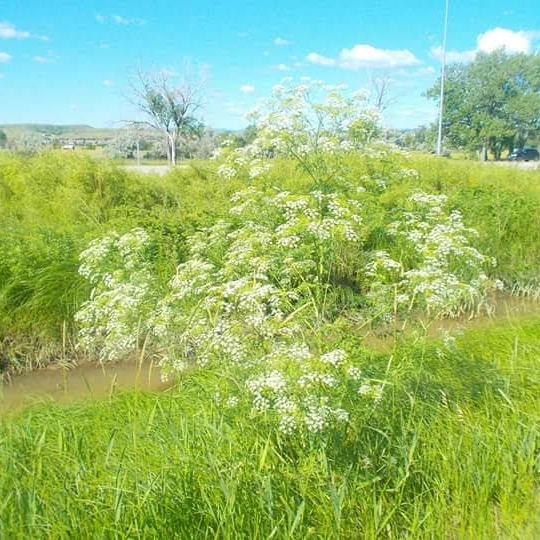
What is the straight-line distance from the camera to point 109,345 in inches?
126

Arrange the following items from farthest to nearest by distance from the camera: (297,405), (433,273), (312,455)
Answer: (433,273)
(312,455)
(297,405)

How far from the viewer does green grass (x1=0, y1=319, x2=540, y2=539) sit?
1875 mm

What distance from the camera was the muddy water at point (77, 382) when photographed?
471 centimetres

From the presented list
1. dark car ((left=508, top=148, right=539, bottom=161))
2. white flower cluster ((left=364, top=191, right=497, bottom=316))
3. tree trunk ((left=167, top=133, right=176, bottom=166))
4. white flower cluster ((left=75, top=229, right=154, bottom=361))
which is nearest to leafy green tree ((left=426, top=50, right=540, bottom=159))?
dark car ((left=508, top=148, right=539, bottom=161))

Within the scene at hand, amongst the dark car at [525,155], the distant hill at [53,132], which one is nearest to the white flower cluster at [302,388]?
the distant hill at [53,132]

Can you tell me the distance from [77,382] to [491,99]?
43924 mm

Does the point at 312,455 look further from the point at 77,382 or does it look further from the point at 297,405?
the point at 77,382

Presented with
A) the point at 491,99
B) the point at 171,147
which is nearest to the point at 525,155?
the point at 491,99

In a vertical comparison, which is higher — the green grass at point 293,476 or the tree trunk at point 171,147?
the tree trunk at point 171,147

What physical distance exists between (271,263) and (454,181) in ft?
33.2

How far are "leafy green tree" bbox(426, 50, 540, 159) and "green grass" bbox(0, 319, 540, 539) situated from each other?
4179 cm

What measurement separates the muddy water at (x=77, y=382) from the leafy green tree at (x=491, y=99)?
4105 cm

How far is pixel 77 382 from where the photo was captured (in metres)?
5.09

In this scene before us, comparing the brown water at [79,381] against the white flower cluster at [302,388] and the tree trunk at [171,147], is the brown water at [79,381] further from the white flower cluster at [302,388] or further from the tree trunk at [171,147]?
the tree trunk at [171,147]
